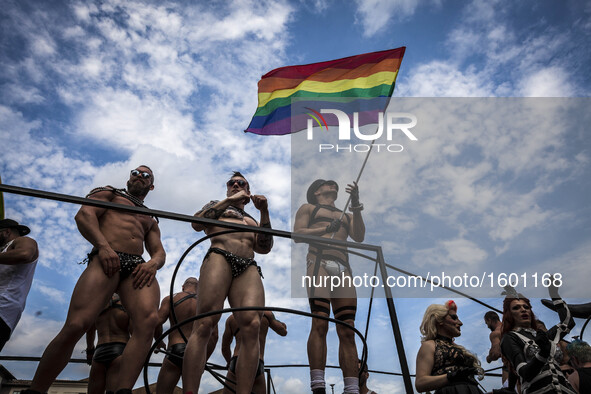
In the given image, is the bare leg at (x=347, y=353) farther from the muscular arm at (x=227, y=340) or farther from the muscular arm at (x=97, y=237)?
the muscular arm at (x=227, y=340)

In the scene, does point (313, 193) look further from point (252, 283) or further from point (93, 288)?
point (93, 288)

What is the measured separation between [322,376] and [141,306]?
187 centimetres

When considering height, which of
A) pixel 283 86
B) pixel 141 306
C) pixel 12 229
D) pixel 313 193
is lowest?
pixel 141 306

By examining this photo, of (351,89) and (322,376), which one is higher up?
(351,89)

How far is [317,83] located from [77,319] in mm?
5348

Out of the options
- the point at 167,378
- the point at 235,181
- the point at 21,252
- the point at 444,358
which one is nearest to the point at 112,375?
the point at 167,378

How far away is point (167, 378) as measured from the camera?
4496mm

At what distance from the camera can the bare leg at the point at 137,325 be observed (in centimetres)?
350

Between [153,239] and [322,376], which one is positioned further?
[153,239]

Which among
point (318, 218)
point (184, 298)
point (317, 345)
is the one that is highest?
point (318, 218)

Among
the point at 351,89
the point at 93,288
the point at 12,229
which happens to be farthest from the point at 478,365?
the point at 12,229

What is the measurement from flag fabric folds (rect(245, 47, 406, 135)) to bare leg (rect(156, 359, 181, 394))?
4047mm

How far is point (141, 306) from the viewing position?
379cm

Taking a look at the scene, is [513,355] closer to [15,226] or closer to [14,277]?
[14,277]
